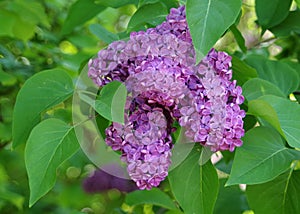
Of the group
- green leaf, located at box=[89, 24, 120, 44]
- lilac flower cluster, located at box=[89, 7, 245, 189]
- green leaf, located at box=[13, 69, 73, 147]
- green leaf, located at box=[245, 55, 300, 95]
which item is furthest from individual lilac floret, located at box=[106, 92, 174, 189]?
green leaf, located at box=[245, 55, 300, 95]

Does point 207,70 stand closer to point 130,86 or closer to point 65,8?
point 130,86

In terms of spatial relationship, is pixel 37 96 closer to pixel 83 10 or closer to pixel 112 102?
pixel 112 102

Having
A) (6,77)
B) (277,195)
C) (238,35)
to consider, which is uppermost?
(238,35)

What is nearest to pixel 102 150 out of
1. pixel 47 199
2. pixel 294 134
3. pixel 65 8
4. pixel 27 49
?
pixel 294 134

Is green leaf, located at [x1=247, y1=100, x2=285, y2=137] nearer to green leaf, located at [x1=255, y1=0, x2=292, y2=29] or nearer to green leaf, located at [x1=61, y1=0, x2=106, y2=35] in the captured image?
green leaf, located at [x1=255, y1=0, x2=292, y2=29]

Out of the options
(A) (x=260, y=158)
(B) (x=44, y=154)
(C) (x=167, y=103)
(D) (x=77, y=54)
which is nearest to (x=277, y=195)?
(A) (x=260, y=158)

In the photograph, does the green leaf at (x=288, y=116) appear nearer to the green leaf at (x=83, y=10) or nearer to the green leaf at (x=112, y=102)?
the green leaf at (x=112, y=102)
